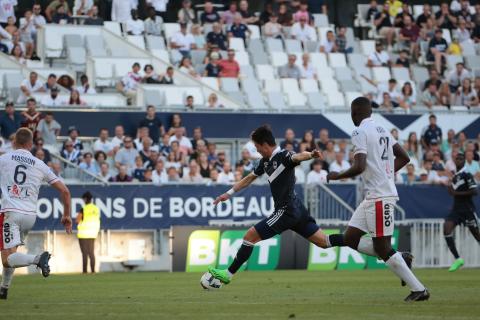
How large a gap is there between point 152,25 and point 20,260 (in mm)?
19245

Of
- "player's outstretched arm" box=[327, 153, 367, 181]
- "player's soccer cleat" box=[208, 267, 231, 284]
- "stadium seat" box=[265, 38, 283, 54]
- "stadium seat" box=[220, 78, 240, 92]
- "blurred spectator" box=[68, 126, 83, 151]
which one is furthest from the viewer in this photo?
"stadium seat" box=[265, 38, 283, 54]

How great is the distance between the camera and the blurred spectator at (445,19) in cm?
3881

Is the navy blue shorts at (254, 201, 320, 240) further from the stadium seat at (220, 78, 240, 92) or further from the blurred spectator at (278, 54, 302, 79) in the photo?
the blurred spectator at (278, 54, 302, 79)

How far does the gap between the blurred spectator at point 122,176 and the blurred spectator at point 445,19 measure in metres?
15.0

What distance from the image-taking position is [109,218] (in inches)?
1072

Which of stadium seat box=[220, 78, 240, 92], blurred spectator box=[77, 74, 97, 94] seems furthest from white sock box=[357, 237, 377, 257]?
stadium seat box=[220, 78, 240, 92]

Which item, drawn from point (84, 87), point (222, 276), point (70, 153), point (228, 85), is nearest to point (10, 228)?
point (222, 276)

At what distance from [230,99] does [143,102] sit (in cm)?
273

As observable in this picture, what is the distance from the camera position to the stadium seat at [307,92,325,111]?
1293 inches

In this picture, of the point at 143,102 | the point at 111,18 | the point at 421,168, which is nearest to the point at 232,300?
the point at 143,102

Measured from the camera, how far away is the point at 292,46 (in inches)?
1387

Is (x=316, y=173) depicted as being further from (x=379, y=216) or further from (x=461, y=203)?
(x=379, y=216)

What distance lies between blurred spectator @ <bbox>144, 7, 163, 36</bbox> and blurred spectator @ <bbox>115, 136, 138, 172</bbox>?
231 inches

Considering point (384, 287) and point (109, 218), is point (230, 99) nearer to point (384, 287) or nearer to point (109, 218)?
point (109, 218)
